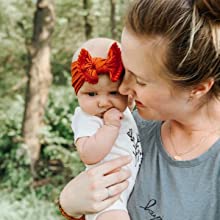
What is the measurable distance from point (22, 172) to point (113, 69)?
4423 millimetres

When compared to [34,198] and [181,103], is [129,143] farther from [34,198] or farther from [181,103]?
[34,198]

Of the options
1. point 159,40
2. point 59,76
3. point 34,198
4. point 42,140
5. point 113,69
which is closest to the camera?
point 159,40

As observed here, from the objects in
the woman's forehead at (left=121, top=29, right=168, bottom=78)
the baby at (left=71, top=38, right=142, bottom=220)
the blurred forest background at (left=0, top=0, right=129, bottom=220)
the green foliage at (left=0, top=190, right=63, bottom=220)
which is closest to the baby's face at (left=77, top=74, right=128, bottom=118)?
the baby at (left=71, top=38, right=142, bottom=220)

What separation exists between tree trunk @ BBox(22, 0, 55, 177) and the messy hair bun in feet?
14.9

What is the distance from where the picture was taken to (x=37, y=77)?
19.9ft

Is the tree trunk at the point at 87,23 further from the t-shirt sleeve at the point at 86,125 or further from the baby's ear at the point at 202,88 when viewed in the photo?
the baby's ear at the point at 202,88

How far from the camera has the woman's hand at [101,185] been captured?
1.73 metres

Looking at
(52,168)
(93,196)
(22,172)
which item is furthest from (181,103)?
(52,168)

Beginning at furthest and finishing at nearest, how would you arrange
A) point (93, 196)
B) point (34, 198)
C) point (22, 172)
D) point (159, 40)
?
point (22, 172)
point (34, 198)
point (93, 196)
point (159, 40)

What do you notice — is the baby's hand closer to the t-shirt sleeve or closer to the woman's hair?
the t-shirt sleeve

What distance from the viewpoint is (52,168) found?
6.38 metres

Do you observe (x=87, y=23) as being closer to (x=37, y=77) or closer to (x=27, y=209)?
(x=37, y=77)

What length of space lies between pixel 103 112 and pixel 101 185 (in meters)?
0.22

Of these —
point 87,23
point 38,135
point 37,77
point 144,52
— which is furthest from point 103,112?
point 87,23
